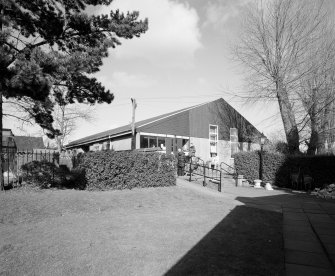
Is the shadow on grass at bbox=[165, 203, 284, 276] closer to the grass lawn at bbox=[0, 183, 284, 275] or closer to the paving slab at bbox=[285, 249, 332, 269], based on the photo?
the grass lawn at bbox=[0, 183, 284, 275]

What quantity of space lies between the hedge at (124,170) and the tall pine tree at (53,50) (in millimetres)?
2325

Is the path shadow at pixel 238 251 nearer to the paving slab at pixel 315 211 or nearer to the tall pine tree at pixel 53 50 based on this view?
the paving slab at pixel 315 211

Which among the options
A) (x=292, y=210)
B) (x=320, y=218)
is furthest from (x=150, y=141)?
(x=320, y=218)

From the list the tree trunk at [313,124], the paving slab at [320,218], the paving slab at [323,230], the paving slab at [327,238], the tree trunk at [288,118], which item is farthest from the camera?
the tree trunk at [313,124]

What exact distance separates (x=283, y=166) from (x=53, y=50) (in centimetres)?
1475

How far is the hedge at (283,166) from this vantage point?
16156 mm

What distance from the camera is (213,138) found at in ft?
88.3

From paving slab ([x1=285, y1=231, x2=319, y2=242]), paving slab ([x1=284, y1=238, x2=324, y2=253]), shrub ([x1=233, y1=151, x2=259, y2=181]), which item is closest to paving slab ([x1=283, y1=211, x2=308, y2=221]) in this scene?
paving slab ([x1=285, y1=231, x2=319, y2=242])

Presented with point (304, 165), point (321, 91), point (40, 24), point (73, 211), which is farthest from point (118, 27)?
point (321, 91)

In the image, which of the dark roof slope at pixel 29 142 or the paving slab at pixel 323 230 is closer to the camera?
the paving slab at pixel 323 230

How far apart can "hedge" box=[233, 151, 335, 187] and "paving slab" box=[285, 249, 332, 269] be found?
12.6 metres

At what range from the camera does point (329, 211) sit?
9984 mm

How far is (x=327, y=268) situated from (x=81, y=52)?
31.8 feet

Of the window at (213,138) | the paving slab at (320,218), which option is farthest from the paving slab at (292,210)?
the window at (213,138)
